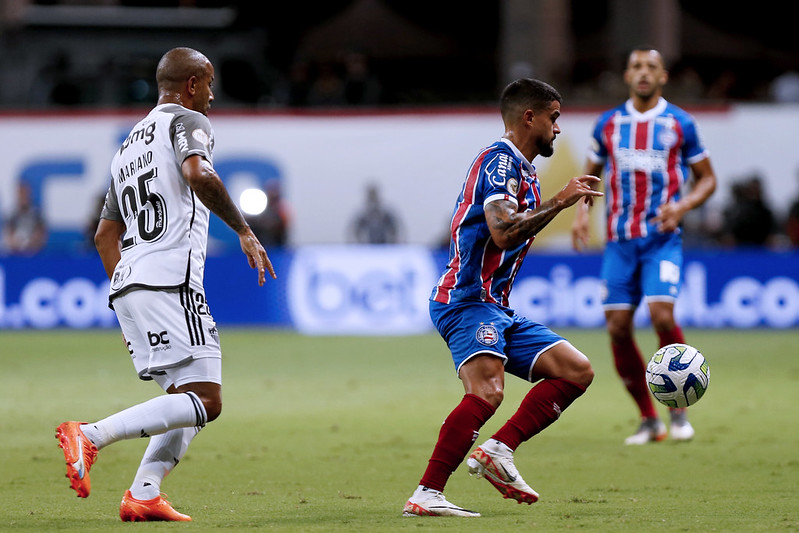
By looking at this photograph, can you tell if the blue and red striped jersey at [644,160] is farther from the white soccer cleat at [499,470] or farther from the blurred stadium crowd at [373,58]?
the blurred stadium crowd at [373,58]

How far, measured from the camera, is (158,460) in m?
6.14

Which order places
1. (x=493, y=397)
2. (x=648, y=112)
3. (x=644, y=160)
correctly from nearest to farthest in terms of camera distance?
(x=493, y=397), (x=644, y=160), (x=648, y=112)

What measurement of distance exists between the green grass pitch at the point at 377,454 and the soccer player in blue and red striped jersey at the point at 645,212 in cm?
57

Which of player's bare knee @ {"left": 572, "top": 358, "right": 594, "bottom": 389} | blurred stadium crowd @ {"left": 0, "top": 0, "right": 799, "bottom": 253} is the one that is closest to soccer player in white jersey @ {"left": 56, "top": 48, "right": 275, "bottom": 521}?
player's bare knee @ {"left": 572, "top": 358, "right": 594, "bottom": 389}

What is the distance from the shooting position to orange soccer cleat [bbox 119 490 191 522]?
5984 millimetres

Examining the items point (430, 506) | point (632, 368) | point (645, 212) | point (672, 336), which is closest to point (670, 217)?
point (645, 212)

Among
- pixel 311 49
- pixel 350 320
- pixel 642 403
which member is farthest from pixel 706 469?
pixel 311 49

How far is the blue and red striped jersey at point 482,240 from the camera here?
623cm

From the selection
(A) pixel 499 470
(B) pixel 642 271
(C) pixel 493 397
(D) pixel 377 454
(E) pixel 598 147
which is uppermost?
(E) pixel 598 147

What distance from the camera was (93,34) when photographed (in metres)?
26.3

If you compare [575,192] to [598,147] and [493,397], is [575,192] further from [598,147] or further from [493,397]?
[598,147]

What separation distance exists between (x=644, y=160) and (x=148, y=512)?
4932 millimetres

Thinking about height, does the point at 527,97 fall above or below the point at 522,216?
above

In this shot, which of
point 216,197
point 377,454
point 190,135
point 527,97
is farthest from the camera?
point 377,454
